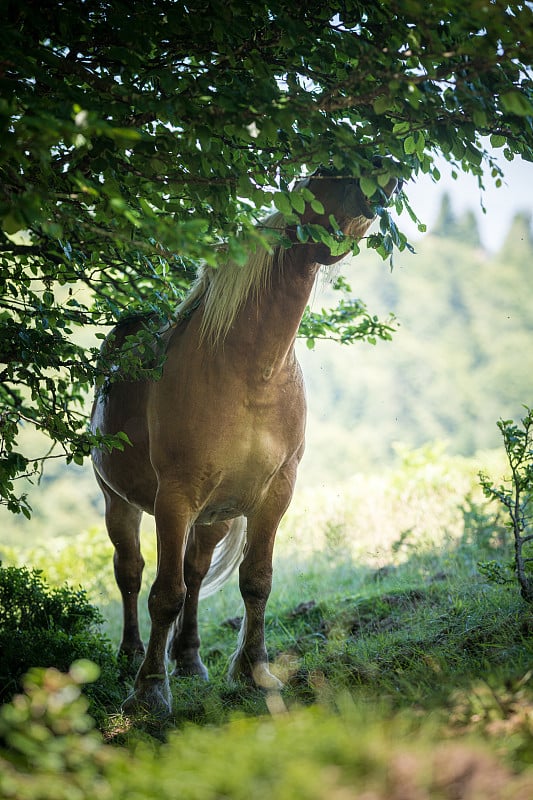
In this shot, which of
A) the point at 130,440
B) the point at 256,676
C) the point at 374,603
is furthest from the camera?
the point at 374,603

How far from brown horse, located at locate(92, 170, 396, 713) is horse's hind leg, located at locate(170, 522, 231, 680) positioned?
29.6 inches

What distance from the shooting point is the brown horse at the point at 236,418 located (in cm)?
367

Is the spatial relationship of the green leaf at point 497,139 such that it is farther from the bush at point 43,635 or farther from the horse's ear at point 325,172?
the bush at point 43,635

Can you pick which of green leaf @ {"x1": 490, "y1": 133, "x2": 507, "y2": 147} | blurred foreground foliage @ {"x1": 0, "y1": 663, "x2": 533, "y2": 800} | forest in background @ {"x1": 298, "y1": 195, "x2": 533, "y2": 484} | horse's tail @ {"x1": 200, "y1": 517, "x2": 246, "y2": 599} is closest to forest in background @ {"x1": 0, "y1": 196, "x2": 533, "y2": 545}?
forest in background @ {"x1": 298, "y1": 195, "x2": 533, "y2": 484}

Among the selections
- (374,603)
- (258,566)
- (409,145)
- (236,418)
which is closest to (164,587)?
(258,566)

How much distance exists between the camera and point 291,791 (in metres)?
1.50

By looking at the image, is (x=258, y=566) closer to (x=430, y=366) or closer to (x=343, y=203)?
(x=343, y=203)

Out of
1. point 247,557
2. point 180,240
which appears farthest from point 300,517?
point 180,240

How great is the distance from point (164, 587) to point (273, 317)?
1617 millimetres

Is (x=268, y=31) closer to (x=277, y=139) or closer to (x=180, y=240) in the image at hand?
(x=277, y=139)

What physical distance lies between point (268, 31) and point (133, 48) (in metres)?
0.62

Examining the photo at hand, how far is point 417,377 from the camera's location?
24.7 m

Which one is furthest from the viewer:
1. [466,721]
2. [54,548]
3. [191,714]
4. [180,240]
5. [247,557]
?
[54,548]

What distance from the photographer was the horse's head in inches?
131
